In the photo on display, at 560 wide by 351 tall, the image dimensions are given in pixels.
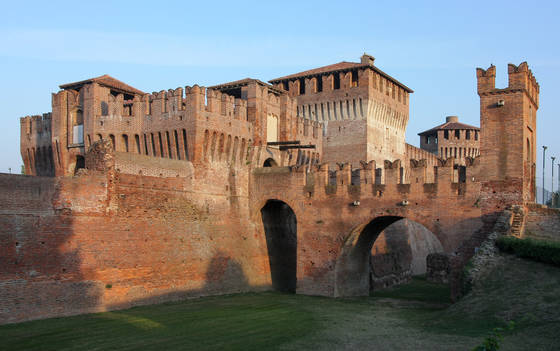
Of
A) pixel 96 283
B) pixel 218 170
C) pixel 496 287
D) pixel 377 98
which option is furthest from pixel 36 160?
pixel 496 287

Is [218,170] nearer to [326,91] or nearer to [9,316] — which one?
[9,316]

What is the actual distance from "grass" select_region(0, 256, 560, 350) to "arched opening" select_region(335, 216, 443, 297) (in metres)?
5.03

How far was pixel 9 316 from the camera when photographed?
1711 cm

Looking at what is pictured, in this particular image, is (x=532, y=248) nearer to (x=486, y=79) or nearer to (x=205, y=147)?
(x=486, y=79)

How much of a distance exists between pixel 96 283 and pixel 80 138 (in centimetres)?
1219

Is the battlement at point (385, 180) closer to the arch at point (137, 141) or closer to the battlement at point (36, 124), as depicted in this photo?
the arch at point (137, 141)

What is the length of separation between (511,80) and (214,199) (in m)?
14.3

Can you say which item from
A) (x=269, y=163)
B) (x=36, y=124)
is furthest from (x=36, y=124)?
(x=269, y=163)

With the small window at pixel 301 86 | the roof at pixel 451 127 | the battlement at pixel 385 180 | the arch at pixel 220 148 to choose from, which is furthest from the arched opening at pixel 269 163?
the roof at pixel 451 127

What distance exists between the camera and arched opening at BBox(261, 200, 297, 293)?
29031 mm

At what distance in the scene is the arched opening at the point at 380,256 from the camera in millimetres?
26219

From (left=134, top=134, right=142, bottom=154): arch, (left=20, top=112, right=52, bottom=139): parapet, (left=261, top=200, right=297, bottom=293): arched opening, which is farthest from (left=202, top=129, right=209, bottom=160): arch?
(left=20, top=112, right=52, bottom=139): parapet

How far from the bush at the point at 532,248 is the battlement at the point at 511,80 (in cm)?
765

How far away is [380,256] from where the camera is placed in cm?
3166
